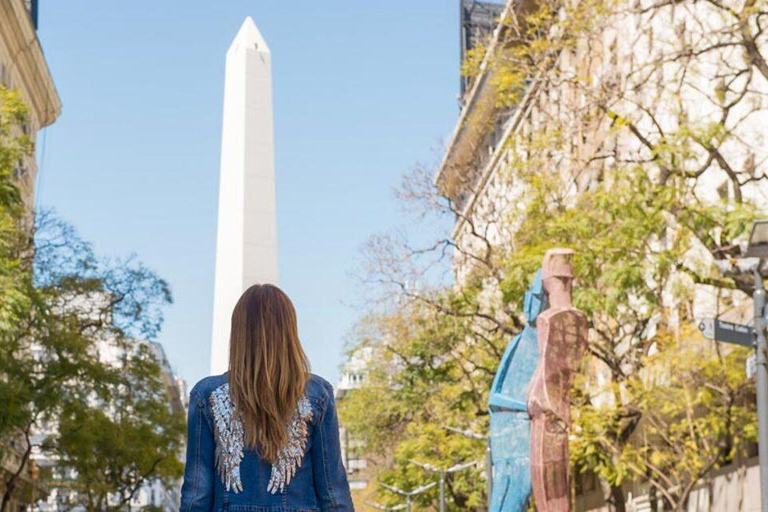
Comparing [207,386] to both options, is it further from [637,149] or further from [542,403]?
[637,149]

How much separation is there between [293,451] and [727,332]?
1276 centimetres

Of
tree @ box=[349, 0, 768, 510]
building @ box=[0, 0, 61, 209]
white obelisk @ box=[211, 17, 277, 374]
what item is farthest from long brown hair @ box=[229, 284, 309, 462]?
building @ box=[0, 0, 61, 209]

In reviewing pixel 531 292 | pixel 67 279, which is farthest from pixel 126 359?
pixel 531 292

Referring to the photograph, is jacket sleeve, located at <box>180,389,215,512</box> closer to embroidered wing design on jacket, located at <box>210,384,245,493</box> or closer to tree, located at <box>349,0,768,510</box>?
embroidered wing design on jacket, located at <box>210,384,245,493</box>

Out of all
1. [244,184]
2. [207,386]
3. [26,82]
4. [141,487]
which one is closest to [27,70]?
[26,82]

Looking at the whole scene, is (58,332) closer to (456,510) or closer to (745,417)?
(745,417)

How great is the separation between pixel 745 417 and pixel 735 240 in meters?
7.48

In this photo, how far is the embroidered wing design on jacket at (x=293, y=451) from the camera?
14.2ft

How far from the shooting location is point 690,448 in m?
29.8

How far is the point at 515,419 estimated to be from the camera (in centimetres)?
2100

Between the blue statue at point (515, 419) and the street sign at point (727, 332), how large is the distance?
4625 millimetres

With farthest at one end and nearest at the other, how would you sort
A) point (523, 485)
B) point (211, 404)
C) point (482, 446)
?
point (482, 446), point (523, 485), point (211, 404)

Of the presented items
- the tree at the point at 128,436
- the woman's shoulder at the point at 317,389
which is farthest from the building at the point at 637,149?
the woman's shoulder at the point at 317,389

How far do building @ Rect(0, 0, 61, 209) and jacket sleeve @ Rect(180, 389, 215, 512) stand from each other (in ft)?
142
